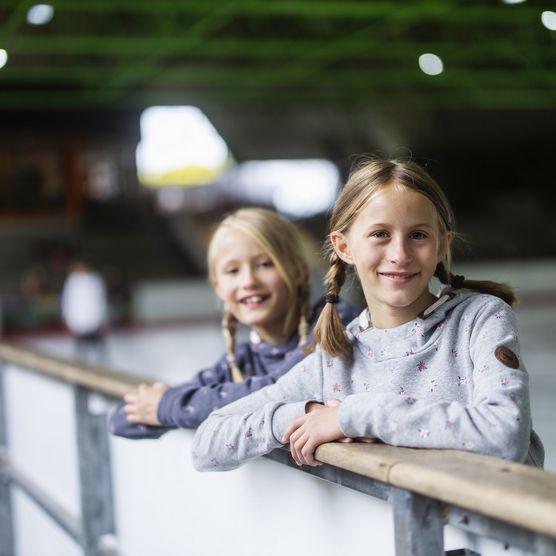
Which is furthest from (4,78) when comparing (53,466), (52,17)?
(53,466)

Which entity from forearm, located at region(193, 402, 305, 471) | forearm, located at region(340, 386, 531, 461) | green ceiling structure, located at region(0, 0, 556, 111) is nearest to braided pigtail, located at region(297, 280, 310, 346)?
forearm, located at region(193, 402, 305, 471)

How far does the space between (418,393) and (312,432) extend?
0.64ft

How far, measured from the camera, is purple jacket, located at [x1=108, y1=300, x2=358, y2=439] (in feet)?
6.66

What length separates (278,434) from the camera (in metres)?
1.62

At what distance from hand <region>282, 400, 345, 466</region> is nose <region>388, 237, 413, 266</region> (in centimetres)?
26

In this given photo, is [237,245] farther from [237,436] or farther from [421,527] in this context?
[421,527]

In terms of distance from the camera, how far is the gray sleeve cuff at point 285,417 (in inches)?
63.3

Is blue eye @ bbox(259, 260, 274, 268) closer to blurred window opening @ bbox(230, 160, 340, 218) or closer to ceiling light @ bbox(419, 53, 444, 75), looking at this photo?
ceiling light @ bbox(419, 53, 444, 75)

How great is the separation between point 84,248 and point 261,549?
2315cm

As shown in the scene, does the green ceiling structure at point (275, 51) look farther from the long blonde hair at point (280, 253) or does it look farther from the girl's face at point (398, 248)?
the girl's face at point (398, 248)

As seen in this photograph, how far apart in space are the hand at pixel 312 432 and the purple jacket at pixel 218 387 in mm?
Answer: 468

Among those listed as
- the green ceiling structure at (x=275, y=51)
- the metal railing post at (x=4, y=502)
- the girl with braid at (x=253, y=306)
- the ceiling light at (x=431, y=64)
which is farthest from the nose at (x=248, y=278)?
the ceiling light at (x=431, y=64)

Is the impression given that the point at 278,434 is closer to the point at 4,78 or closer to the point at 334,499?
the point at 334,499

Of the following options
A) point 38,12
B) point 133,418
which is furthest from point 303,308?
point 38,12
